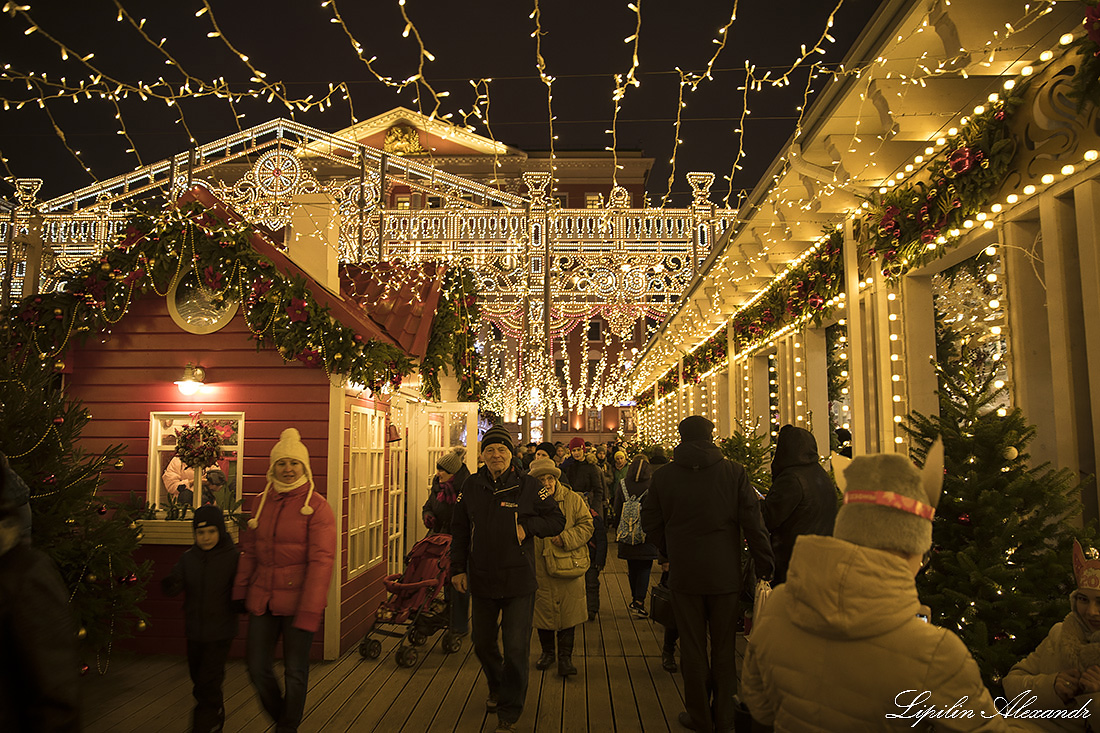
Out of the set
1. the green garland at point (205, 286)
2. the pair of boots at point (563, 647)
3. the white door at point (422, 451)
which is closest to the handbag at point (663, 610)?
the pair of boots at point (563, 647)

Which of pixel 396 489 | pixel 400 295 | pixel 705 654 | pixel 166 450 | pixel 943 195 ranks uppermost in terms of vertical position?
pixel 400 295

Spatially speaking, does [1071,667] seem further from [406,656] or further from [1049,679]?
[406,656]

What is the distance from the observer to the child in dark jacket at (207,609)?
4246 mm

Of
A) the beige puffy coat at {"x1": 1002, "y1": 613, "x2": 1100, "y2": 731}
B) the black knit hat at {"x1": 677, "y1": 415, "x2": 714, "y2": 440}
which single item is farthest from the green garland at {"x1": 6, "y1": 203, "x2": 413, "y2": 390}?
the beige puffy coat at {"x1": 1002, "y1": 613, "x2": 1100, "y2": 731}

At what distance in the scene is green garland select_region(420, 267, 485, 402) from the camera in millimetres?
9750

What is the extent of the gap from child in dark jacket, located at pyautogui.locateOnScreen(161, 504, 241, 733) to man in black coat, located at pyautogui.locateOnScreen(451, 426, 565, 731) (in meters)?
1.28

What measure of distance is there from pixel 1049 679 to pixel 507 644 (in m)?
2.70

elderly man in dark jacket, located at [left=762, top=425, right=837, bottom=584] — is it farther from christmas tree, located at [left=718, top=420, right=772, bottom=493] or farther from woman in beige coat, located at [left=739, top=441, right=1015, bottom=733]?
woman in beige coat, located at [left=739, top=441, right=1015, bottom=733]

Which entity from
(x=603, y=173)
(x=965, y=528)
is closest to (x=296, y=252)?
(x=965, y=528)

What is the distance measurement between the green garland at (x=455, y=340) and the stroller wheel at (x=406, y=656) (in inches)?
162

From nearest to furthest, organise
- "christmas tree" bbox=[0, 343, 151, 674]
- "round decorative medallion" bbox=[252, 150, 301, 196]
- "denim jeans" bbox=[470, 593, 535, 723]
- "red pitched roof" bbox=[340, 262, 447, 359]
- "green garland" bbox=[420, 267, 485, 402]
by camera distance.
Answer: "denim jeans" bbox=[470, 593, 535, 723], "christmas tree" bbox=[0, 343, 151, 674], "red pitched roof" bbox=[340, 262, 447, 359], "green garland" bbox=[420, 267, 485, 402], "round decorative medallion" bbox=[252, 150, 301, 196]

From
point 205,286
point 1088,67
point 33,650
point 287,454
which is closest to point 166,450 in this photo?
point 205,286

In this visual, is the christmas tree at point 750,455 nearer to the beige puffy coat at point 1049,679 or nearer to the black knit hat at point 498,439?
the black knit hat at point 498,439

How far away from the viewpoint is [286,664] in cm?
410
